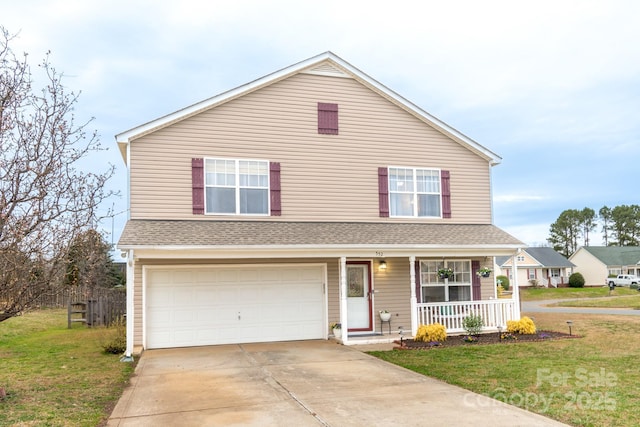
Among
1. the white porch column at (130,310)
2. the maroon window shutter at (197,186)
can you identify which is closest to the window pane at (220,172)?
the maroon window shutter at (197,186)

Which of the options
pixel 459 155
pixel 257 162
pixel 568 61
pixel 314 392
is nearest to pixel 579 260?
pixel 568 61

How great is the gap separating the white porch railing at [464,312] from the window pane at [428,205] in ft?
9.43

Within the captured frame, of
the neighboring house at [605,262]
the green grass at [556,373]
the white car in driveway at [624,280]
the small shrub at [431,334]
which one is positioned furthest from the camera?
the neighboring house at [605,262]

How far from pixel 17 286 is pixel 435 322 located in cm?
998

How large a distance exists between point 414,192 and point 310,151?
3.36m

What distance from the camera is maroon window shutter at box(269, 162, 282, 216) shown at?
13.7 meters

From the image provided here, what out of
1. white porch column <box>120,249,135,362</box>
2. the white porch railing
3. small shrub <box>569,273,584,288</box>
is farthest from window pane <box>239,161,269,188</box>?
small shrub <box>569,273,584,288</box>

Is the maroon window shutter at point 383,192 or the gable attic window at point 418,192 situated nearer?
the maroon window shutter at point 383,192

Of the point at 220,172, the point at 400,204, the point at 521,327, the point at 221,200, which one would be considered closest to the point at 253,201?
the point at 221,200

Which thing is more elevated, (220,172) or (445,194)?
(220,172)

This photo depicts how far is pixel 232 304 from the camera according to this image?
43.3 ft

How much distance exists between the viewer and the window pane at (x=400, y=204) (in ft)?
48.7

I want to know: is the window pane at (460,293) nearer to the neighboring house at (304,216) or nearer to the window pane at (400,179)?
the neighboring house at (304,216)

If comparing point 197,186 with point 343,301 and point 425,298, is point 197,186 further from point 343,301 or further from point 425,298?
point 425,298
